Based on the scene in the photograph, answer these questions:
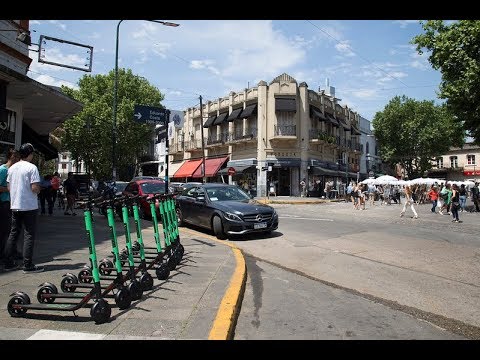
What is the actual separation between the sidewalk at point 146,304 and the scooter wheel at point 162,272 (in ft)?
0.28

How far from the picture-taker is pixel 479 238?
442 inches

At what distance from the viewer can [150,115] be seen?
29.9ft

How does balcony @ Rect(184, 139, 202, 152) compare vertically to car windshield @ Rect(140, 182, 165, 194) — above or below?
above

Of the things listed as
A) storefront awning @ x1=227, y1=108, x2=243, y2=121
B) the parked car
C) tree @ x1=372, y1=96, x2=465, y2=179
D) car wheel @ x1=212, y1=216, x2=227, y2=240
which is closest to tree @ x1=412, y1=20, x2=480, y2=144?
the parked car

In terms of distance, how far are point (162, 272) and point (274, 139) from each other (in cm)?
3082

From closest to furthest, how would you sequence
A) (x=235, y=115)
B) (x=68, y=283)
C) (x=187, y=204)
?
(x=68, y=283) < (x=187, y=204) < (x=235, y=115)

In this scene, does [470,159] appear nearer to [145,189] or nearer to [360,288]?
[145,189]

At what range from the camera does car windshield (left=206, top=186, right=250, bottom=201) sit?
36.7 feet

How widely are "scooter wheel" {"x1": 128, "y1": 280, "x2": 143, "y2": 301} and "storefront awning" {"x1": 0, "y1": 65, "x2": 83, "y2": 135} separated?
7795 millimetres

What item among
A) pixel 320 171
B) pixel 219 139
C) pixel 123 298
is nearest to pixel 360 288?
pixel 123 298

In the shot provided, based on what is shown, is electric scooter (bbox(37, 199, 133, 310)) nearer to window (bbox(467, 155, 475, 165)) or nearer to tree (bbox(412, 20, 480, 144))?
tree (bbox(412, 20, 480, 144))

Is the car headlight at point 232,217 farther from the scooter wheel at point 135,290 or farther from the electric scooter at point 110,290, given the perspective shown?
the electric scooter at point 110,290
